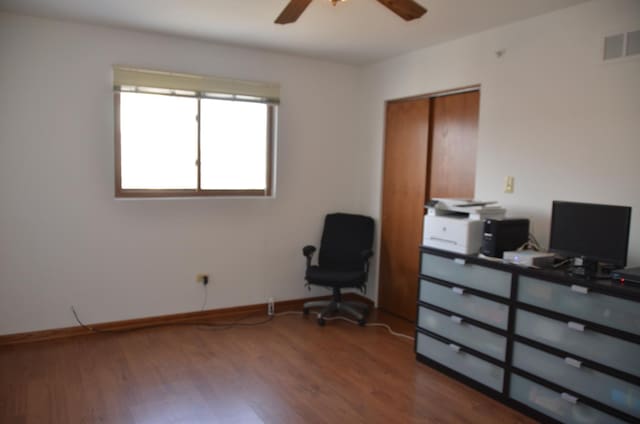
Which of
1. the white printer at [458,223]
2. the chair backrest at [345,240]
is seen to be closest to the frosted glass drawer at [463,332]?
the white printer at [458,223]

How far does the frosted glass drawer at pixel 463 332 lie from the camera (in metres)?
2.82

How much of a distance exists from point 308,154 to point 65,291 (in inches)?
97.0

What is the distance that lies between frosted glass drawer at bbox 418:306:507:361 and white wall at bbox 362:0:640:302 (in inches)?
30.1

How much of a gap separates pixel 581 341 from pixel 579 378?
20cm

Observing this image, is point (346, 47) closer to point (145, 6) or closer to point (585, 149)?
point (145, 6)

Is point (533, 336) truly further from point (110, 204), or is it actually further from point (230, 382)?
point (110, 204)

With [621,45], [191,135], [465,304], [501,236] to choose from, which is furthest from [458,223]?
[191,135]

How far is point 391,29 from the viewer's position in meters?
3.47

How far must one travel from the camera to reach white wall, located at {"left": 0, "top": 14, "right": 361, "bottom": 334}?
341 cm

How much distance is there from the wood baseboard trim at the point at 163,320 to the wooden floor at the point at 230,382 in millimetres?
91

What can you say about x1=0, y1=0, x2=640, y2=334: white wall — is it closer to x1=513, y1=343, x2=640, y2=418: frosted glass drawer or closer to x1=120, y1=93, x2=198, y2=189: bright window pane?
x1=120, y1=93, x2=198, y2=189: bright window pane

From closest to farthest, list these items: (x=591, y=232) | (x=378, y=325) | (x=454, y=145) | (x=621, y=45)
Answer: (x=591, y=232)
(x=621, y=45)
(x=454, y=145)
(x=378, y=325)

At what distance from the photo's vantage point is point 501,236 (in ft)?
9.33

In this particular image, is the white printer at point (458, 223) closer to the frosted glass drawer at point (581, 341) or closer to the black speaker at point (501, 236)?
the black speaker at point (501, 236)
